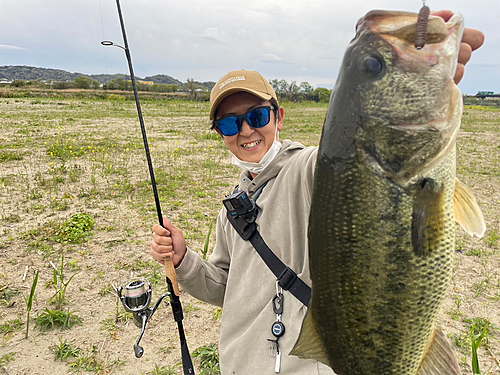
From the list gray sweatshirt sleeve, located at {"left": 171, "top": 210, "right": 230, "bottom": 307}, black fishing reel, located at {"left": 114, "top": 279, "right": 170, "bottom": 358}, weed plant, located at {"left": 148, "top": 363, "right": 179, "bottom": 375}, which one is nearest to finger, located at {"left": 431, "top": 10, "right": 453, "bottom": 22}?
gray sweatshirt sleeve, located at {"left": 171, "top": 210, "right": 230, "bottom": 307}

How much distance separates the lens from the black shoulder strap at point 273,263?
1.86m

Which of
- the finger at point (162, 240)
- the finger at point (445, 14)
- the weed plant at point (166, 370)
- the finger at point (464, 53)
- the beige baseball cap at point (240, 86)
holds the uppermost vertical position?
the finger at point (445, 14)

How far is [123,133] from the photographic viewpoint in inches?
621

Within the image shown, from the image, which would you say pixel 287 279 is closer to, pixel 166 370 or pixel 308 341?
pixel 308 341

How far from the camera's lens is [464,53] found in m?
1.36

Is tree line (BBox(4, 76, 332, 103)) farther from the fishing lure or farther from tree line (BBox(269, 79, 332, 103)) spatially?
the fishing lure

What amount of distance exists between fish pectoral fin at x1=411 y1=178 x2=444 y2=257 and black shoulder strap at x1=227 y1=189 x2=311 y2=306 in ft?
2.27

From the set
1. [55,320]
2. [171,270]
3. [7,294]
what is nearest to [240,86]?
[171,270]

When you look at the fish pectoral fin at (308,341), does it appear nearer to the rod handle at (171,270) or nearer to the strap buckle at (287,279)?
the strap buckle at (287,279)

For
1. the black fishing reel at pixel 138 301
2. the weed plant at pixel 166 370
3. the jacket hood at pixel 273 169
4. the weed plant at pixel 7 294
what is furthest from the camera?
the weed plant at pixel 7 294

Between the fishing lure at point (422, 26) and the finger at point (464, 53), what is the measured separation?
0.72 ft

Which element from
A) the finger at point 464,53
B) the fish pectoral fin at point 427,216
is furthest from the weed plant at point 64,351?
the finger at point 464,53

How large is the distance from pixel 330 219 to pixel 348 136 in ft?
1.06

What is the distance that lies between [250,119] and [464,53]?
1264 millimetres
